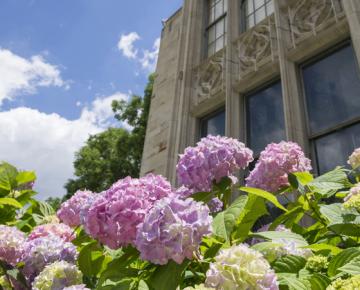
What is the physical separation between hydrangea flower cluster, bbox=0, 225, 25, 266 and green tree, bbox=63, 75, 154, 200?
15.6 meters

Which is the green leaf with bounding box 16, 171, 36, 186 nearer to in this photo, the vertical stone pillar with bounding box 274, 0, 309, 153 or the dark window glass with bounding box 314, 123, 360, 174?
the vertical stone pillar with bounding box 274, 0, 309, 153

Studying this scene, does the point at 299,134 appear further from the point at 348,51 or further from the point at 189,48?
the point at 189,48

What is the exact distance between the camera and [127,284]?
116 cm

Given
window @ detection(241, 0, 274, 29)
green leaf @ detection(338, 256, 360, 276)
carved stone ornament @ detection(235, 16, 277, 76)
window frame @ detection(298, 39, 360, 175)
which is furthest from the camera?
window @ detection(241, 0, 274, 29)

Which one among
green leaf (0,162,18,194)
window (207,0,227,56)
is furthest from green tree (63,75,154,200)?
green leaf (0,162,18,194)

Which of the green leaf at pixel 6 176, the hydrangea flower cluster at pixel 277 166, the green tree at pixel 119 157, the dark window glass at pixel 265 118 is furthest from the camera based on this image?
the green tree at pixel 119 157

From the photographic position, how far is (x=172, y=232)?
3.50 feet

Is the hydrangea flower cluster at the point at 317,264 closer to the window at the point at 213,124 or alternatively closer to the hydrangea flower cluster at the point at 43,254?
the hydrangea flower cluster at the point at 43,254

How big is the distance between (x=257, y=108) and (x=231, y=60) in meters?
0.96

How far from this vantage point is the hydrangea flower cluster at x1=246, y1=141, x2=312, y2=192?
198 cm

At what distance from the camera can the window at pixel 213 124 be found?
19.3ft

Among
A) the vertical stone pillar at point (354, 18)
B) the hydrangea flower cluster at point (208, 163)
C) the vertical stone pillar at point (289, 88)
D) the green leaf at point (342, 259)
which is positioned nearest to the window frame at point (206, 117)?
the vertical stone pillar at point (289, 88)

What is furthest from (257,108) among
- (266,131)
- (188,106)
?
(188,106)

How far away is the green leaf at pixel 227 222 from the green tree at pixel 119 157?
1602 cm
